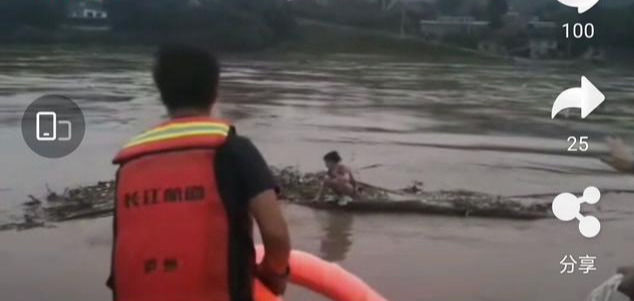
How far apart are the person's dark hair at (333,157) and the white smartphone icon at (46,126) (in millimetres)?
782

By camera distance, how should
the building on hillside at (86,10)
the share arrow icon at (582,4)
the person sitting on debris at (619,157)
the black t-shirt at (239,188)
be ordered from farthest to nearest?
the building on hillside at (86,10)
the share arrow icon at (582,4)
the person sitting on debris at (619,157)
the black t-shirt at (239,188)

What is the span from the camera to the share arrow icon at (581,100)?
318 centimetres

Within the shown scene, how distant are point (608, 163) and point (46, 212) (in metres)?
1.60

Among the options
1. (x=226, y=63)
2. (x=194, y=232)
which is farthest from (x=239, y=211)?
(x=226, y=63)

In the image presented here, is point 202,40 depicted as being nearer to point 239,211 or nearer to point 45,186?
point 45,186

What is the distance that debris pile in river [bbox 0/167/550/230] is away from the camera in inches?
126

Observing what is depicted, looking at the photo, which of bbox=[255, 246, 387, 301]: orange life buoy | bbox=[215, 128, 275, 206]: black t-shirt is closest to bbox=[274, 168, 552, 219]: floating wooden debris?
bbox=[255, 246, 387, 301]: orange life buoy

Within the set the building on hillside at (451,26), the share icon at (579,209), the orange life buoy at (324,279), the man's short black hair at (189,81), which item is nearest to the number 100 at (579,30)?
the building on hillside at (451,26)

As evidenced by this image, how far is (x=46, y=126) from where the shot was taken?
3.20 metres

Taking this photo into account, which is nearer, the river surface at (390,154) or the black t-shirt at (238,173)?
the black t-shirt at (238,173)

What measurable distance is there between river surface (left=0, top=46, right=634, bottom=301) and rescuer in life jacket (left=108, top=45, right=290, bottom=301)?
0.94 metres

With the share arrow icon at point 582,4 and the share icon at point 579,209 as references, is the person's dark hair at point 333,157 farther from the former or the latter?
the share arrow icon at point 582,4

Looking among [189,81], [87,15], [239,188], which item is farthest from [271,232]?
[87,15]

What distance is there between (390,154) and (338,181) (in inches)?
6.7
